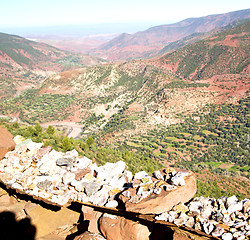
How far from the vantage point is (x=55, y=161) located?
14391 millimetres

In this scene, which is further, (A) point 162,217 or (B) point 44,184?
(B) point 44,184

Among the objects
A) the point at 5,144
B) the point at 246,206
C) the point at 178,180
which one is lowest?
the point at 246,206

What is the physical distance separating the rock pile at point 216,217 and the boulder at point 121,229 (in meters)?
1.06

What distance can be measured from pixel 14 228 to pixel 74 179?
4300 mm

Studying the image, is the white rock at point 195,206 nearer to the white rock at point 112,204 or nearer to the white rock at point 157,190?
the white rock at point 157,190

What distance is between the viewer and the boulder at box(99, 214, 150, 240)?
9273 mm

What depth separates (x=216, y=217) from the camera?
9023mm

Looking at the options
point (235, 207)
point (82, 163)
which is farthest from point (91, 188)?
point (235, 207)

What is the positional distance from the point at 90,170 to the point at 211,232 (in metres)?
8.07

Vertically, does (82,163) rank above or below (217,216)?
above

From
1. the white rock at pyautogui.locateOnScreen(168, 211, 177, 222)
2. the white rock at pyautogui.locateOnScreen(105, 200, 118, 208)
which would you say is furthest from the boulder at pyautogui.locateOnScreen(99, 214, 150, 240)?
the white rock at pyautogui.locateOnScreen(168, 211, 177, 222)

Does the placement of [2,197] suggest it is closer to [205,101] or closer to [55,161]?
[55,161]

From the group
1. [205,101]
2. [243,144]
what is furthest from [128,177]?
[205,101]

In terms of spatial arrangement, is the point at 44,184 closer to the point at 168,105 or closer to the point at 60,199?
the point at 60,199
